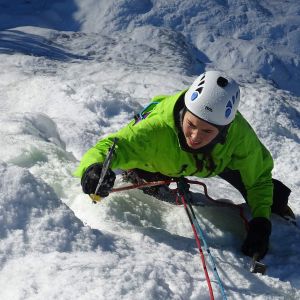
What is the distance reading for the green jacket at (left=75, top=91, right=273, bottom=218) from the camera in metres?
2.94

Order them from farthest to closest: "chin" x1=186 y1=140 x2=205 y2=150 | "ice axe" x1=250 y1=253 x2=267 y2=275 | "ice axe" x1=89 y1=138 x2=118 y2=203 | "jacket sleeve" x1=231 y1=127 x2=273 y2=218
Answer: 1. "jacket sleeve" x1=231 y1=127 x2=273 y2=218
2. "chin" x1=186 y1=140 x2=205 y2=150
3. "ice axe" x1=250 y1=253 x2=267 y2=275
4. "ice axe" x1=89 y1=138 x2=118 y2=203

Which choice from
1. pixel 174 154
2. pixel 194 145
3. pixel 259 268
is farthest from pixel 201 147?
pixel 259 268

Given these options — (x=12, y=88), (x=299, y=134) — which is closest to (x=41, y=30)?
(x=12, y=88)

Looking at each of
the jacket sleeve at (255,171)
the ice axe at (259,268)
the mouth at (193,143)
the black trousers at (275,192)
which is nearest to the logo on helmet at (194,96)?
the mouth at (193,143)

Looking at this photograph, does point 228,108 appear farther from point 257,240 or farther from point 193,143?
point 257,240

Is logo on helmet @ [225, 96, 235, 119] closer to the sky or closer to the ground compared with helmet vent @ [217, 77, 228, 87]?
closer to the ground

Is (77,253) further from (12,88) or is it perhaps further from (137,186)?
(12,88)

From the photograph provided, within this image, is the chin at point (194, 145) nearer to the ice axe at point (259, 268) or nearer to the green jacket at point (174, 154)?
the green jacket at point (174, 154)

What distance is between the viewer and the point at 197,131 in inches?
112

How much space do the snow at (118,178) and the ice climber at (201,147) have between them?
23 centimetres

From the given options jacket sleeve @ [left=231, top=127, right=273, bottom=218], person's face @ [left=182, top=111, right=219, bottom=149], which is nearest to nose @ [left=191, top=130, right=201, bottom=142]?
person's face @ [left=182, top=111, right=219, bottom=149]

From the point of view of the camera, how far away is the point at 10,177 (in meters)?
2.53

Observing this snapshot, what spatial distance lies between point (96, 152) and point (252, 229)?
3.69ft

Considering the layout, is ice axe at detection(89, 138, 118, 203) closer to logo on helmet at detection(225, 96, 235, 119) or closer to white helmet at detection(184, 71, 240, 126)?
white helmet at detection(184, 71, 240, 126)
